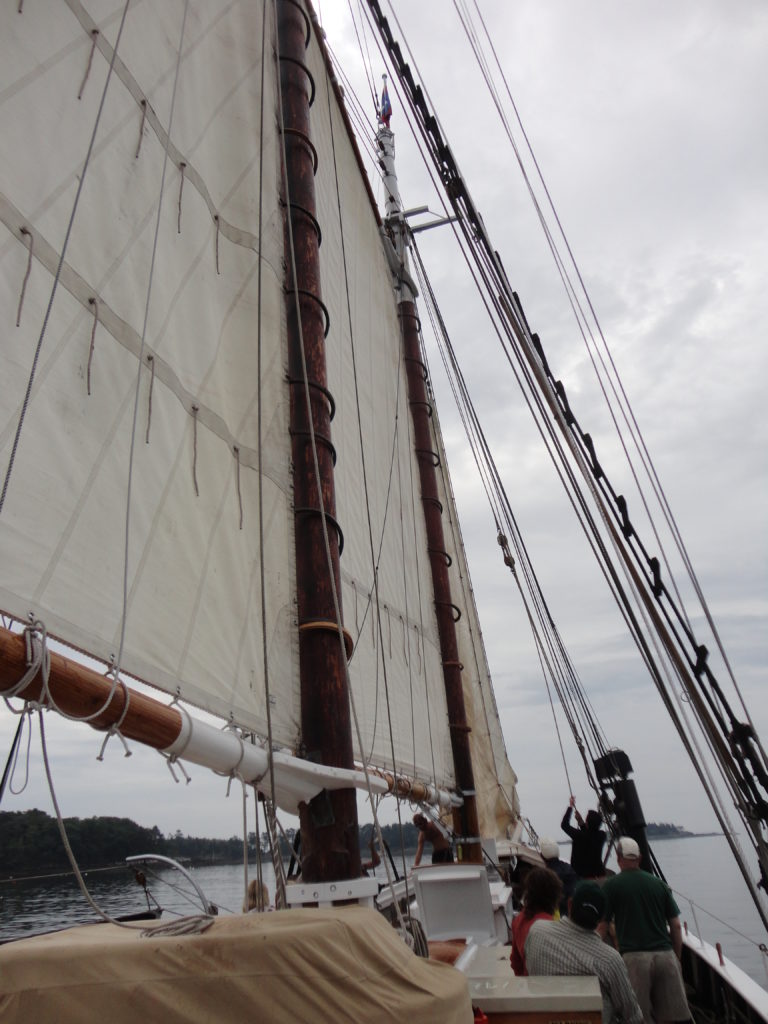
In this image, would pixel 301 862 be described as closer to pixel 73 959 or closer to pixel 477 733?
pixel 73 959

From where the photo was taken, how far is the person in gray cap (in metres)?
2.80

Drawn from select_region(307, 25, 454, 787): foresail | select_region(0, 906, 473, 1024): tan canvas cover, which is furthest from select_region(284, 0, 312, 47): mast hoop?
select_region(0, 906, 473, 1024): tan canvas cover

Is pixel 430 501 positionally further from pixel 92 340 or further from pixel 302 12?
pixel 92 340

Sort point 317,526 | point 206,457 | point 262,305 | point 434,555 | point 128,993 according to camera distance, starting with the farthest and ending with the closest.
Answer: point 434,555, point 262,305, point 317,526, point 206,457, point 128,993

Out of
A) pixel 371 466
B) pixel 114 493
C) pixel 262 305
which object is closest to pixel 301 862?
pixel 114 493

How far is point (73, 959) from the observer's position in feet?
5.91

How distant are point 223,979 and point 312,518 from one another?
2.67m

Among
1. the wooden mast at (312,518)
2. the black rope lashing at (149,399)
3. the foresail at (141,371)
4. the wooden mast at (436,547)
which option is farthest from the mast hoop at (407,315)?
the black rope lashing at (149,399)

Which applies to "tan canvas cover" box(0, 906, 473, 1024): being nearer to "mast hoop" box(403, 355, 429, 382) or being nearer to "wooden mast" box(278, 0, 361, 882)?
"wooden mast" box(278, 0, 361, 882)

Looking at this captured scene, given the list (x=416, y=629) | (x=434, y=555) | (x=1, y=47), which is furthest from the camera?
(x=434, y=555)

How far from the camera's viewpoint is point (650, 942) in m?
3.69

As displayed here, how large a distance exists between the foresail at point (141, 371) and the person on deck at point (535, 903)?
4.77ft

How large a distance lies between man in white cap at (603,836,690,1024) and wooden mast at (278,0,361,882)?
1506 millimetres

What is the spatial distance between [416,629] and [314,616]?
4.72 metres
